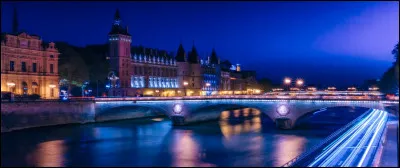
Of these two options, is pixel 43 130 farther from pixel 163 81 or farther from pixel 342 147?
pixel 163 81

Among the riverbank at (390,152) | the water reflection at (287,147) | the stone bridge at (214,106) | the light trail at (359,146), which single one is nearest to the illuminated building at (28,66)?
the stone bridge at (214,106)

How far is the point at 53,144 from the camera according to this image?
57.7m

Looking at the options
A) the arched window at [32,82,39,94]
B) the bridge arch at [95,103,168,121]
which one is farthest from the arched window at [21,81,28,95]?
the bridge arch at [95,103,168,121]

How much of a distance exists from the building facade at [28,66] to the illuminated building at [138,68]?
68.8ft

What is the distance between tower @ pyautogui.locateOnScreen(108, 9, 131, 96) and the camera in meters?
112

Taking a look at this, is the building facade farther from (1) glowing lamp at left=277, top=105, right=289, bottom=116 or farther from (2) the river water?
(1) glowing lamp at left=277, top=105, right=289, bottom=116

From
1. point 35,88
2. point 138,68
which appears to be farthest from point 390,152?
point 138,68

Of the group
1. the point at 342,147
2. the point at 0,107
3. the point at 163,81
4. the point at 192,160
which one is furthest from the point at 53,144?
the point at 163,81

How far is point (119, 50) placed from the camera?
4412 inches

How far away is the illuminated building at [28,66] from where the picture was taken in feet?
266

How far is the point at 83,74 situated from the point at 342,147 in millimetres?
63765

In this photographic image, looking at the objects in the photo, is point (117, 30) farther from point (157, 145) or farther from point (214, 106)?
point (157, 145)

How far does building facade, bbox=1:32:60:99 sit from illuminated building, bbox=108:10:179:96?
68.8 ft

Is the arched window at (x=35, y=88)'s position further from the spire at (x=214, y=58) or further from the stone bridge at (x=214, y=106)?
the spire at (x=214, y=58)
